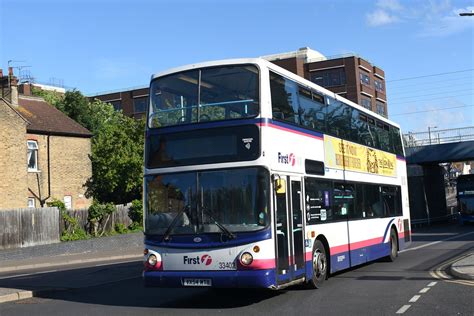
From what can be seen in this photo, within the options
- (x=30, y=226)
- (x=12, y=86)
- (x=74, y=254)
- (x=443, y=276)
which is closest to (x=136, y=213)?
(x=74, y=254)

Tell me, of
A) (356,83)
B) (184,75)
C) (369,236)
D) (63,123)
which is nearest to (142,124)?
(63,123)

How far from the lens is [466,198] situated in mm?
43562

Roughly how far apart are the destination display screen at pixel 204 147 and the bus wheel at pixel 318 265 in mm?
3119

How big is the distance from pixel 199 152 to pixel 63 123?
102 ft

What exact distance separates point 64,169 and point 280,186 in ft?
97.4

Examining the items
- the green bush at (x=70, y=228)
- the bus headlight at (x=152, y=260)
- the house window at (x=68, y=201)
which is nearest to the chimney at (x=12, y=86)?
the house window at (x=68, y=201)

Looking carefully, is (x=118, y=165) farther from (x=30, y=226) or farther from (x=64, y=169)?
(x=30, y=226)

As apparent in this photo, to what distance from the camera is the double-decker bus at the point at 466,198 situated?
43.4 meters

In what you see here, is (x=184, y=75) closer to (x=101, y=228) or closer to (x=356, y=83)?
(x=101, y=228)

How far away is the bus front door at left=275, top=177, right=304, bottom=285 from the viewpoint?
9.38 m

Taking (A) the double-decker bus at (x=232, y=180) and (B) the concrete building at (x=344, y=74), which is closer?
(A) the double-decker bus at (x=232, y=180)

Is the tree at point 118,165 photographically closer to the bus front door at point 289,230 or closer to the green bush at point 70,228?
the green bush at point 70,228

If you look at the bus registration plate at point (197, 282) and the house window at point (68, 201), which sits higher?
the house window at point (68, 201)

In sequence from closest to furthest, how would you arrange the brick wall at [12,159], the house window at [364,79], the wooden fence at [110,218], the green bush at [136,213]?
the wooden fence at [110,218]
the brick wall at [12,159]
the green bush at [136,213]
the house window at [364,79]
